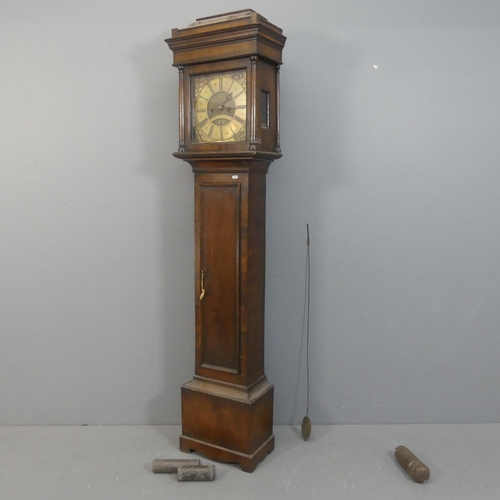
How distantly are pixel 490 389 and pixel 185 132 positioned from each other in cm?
229

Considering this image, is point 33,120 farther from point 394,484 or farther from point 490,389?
point 490,389

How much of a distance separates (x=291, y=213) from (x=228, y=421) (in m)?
1.18

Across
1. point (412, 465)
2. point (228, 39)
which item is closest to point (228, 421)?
point (412, 465)

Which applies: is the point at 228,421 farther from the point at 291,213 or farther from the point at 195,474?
the point at 291,213

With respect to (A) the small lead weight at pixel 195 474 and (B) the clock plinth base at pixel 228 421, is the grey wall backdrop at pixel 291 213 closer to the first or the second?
(B) the clock plinth base at pixel 228 421

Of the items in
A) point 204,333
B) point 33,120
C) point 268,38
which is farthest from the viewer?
point 33,120

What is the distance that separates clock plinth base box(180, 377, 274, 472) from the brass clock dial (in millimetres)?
1274

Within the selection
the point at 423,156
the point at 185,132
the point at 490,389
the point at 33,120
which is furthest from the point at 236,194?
the point at 490,389

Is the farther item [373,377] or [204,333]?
[373,377]

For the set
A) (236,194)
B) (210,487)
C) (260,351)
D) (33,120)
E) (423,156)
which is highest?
(33,120)

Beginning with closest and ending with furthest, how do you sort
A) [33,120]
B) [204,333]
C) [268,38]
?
1. [268,38]
2. [204,333]
3. [33,120]

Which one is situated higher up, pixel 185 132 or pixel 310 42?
pixel 310 42

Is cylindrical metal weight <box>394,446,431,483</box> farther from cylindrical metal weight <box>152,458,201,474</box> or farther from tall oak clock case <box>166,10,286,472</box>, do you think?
cylindrical metal weight <box>152,458,201,474</box>

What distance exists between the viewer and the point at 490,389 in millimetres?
3066
